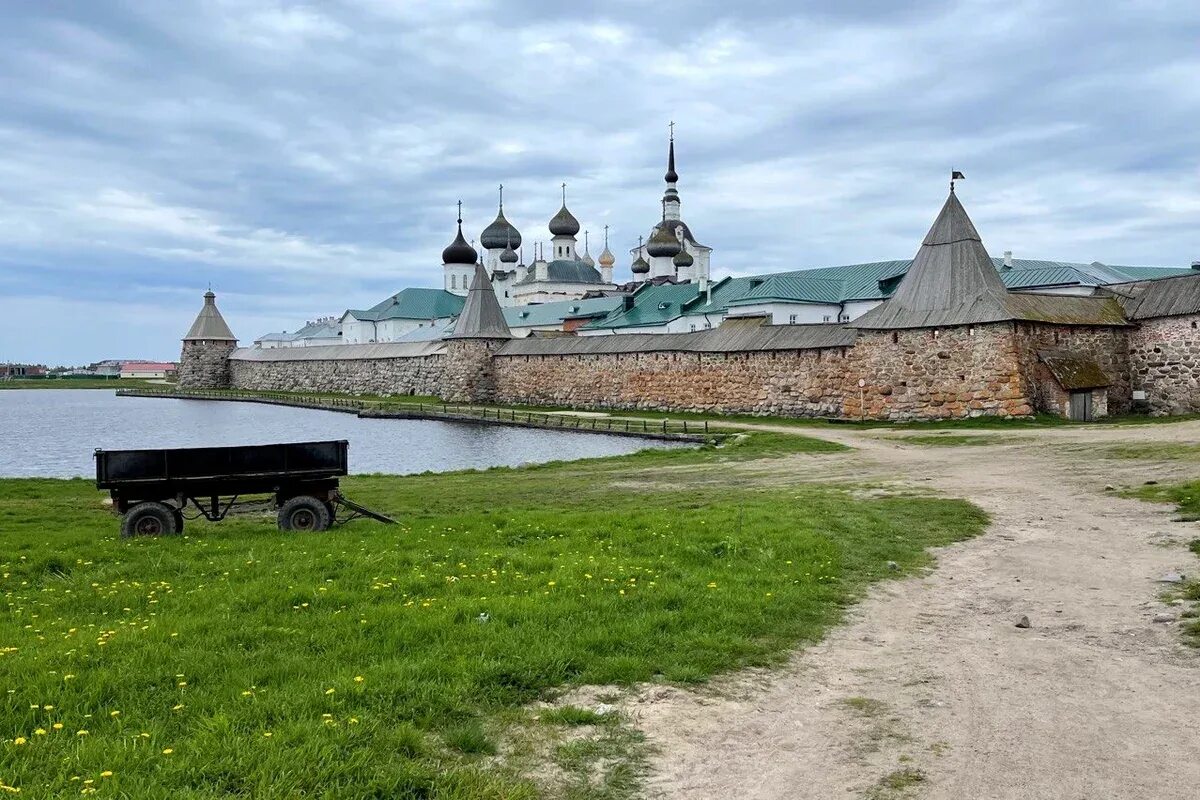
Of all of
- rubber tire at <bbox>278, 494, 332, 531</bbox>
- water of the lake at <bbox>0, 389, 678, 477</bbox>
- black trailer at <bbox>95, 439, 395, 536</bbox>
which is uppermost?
black trailer at <bbox>95, 439, 395, 536</bbox>

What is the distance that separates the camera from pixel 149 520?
9922 mm

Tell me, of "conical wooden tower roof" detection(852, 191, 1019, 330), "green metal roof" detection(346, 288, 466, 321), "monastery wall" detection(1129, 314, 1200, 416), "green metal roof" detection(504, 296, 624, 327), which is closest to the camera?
"monastery wall" detection(1129, 314, 1200, 416)

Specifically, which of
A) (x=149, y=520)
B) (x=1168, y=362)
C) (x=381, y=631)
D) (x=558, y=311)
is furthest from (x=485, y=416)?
(x=558, y=311)

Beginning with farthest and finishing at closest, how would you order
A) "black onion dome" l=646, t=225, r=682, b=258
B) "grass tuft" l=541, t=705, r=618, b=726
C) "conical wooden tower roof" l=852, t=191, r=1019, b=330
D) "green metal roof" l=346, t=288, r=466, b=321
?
"green metal roof" l=346, t=288, r=466, b=321
"black onion dome" l=646, t=225, r=682, b=258
"conical wooden tower roof" l=852, t=191, r=1019, b=330
"grass tuft" l=541, t=705, r=618, b=726

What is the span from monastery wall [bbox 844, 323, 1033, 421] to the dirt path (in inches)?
704

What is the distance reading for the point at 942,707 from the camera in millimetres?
4836

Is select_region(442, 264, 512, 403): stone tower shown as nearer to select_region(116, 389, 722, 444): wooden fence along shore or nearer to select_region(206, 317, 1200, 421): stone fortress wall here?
select_region(206, 317, 1200, 421): stone fortress wall

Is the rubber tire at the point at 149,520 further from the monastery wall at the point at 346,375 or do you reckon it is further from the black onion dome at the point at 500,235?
the black onion dome at the point at 500,235

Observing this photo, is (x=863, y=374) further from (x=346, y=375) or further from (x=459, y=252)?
(x=459, y=252)

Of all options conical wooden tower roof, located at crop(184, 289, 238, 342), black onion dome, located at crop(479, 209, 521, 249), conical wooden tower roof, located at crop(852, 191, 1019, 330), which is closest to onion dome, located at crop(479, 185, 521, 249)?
black onion dome, located at crop(479, 209, 521, 249)

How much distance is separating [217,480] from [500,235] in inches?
3488

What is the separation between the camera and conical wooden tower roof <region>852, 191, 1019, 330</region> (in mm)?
26719

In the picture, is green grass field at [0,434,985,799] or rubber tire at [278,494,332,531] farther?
rubber tire at [278,494,332,531]

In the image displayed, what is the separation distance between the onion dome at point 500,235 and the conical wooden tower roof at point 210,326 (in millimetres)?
28415
